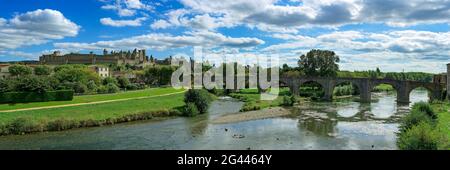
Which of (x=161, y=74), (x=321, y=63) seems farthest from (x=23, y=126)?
(x=321, y=63)

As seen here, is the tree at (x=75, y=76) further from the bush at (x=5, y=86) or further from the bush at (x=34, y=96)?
the bush at (x=5, y=86)

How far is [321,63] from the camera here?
86562 millimetres

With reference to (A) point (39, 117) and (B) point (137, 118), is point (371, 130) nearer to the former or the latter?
(B) point (137, 118)

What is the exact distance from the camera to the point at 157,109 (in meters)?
41.1

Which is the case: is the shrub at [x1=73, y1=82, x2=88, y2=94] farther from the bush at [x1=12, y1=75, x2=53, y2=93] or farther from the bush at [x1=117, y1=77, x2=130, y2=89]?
the bush at [x1=117, y1=77, x2=130, y2=89]

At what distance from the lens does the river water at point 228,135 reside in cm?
2556

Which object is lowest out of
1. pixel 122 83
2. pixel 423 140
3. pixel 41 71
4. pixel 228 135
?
pixel 228 135

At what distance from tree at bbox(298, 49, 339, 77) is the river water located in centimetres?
4708

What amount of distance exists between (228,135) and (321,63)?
201ft

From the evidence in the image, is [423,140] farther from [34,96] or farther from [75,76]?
[75,76]

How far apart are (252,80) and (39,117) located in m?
55.8

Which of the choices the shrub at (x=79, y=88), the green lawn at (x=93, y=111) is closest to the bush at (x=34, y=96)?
the green lawn at (x=93, y=111)
